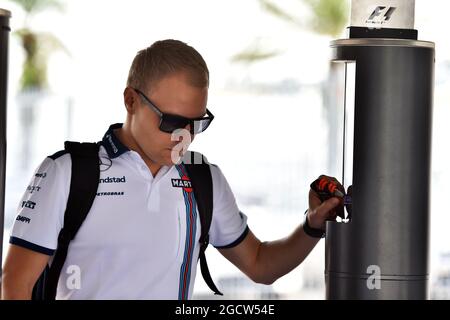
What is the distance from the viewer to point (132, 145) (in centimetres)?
320

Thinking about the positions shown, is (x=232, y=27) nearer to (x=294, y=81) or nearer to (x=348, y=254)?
(x=294, y=81)

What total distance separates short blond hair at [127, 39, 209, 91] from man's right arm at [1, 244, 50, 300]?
682 mm

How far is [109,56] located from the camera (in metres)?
17.5

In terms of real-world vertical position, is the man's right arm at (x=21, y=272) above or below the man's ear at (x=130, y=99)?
below

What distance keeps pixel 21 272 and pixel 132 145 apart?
611 mm

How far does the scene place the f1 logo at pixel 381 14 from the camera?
3029 millimetres

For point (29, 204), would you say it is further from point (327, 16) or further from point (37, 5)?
point (37, 5)

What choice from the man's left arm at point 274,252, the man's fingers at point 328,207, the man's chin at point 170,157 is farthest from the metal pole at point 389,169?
the man's chin at point 170,157

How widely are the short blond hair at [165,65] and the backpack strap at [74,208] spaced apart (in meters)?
0.35

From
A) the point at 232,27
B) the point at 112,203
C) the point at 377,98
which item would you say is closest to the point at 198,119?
the point at 112,203

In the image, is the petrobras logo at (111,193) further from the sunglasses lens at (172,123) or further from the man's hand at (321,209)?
the man's hand at (321,209)

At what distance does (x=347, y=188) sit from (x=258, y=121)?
12.5 metres

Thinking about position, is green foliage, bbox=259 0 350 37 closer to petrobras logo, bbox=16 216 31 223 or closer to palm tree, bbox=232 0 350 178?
palm tree, bbox=232 0 350 178

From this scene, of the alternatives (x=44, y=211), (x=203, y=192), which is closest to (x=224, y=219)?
(x=203, y=192)
